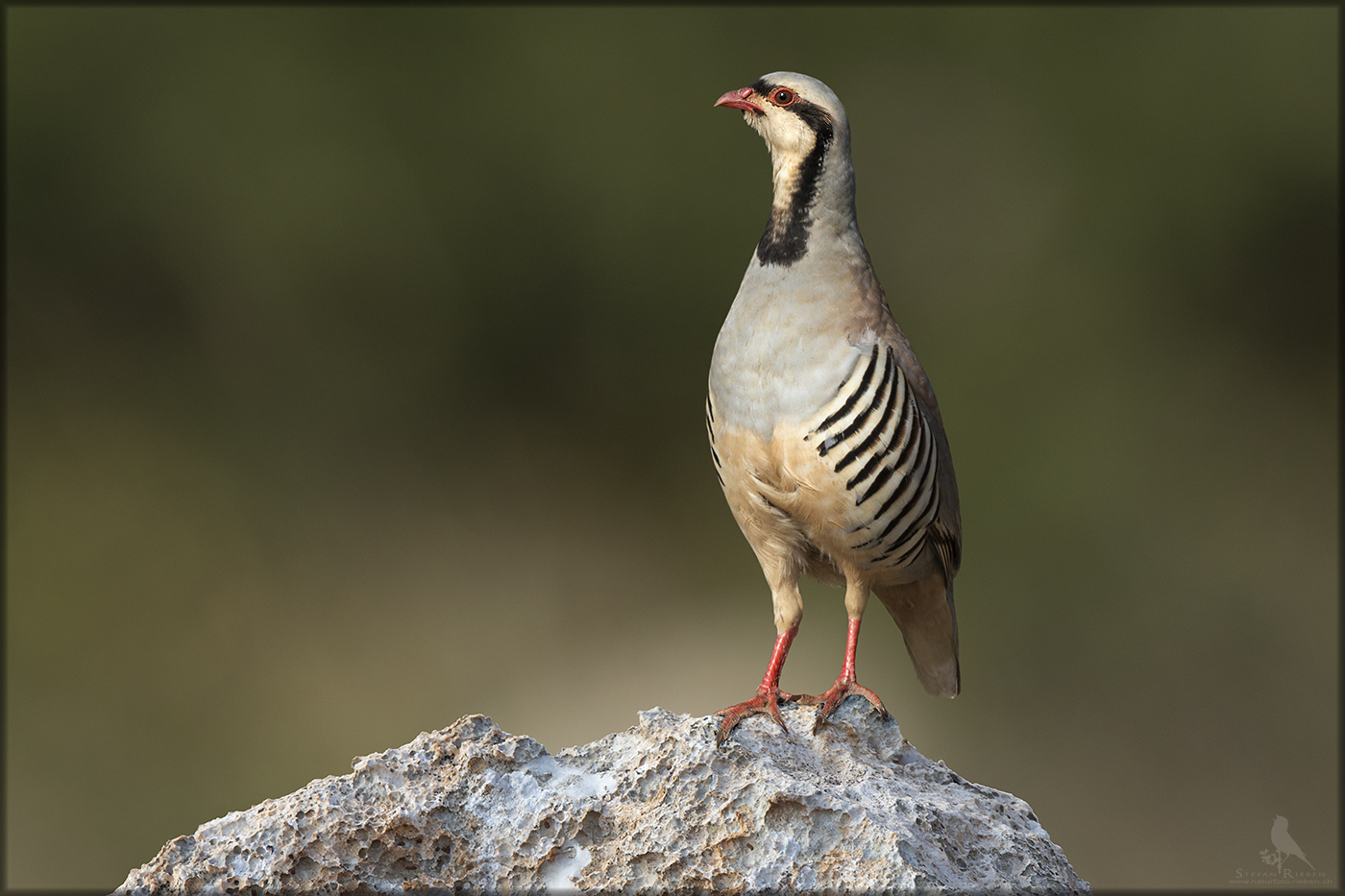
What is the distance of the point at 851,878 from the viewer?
6.91ft

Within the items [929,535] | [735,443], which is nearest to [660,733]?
[735,443]

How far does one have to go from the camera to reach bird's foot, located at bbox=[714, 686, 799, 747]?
2432 millimetres

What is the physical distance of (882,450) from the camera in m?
2.68

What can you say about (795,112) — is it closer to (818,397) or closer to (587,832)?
(818,397)

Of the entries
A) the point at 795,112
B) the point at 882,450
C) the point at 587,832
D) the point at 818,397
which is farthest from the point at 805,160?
the point at 587,832

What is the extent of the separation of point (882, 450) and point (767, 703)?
636 mm

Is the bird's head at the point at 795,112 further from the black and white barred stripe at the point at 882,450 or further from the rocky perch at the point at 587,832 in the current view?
the rocky perch at the point at 587,832

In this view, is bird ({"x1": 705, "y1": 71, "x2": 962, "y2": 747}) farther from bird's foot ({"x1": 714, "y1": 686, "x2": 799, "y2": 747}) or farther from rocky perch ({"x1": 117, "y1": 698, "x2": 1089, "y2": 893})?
rocky perch ({"x1": 117, "y1": 698, "x2": 1089, "y2": 893})

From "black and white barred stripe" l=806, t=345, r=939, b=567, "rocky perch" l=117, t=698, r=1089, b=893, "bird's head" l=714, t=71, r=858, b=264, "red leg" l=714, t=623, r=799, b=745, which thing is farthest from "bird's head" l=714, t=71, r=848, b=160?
"rocky perch" l=117, t=698, r=1089, b=893

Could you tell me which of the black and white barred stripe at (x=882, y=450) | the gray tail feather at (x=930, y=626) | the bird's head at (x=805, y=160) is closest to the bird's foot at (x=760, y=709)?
the black and white barred stripe at (x=882, y=450)

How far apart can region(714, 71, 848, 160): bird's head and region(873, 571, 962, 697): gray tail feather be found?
120 centimetres

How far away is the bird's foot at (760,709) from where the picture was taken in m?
2.43

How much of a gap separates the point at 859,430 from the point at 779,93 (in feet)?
2.74

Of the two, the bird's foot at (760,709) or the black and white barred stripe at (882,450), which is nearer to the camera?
the bird's foot at (760,709)
